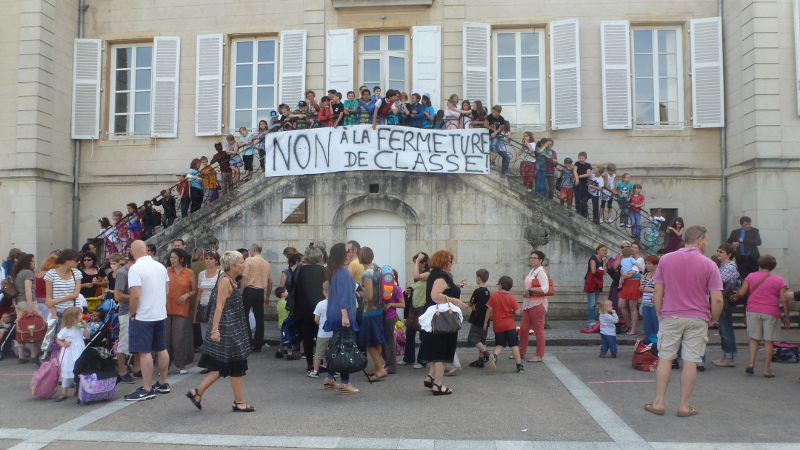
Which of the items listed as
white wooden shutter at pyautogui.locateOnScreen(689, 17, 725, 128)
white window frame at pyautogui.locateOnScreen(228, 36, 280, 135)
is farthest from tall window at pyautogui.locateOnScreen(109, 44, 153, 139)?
white wooden shutter at pyautogui.locateOnScreen(689, 17, 725, 128)

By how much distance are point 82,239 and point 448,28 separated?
10.2 metres

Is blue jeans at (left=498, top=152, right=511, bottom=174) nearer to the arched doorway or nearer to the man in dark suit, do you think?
the arched doorway

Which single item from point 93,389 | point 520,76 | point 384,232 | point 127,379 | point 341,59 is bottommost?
point 127,379

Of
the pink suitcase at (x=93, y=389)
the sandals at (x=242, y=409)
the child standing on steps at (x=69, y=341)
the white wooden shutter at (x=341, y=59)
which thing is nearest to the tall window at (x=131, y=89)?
the white wooden shutter at (x=341, y=59)

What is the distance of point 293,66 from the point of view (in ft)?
51.8

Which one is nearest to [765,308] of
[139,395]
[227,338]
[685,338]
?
[685,338]

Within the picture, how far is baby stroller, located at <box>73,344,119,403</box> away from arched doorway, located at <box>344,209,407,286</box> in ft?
22.3

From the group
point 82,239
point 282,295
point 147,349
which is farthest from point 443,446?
point 82,239

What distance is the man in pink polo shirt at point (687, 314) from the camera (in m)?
6.38

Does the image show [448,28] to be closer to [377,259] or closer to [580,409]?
[377,259]

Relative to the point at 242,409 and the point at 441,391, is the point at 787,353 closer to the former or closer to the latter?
the point at 441,391

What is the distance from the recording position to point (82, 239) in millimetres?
16109

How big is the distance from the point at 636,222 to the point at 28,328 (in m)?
11.1

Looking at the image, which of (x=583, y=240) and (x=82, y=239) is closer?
(x=583, y=240)
